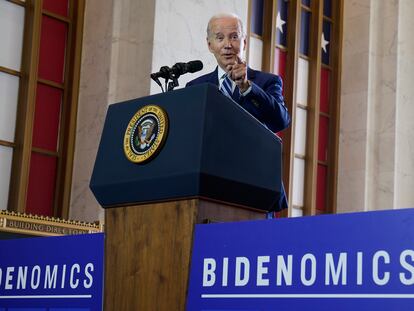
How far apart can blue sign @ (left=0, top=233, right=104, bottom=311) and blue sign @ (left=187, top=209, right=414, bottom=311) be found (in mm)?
490

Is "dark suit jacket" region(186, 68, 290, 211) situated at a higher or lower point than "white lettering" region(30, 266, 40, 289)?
higher

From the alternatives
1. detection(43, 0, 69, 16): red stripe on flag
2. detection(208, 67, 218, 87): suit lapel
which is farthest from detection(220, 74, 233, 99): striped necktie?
detection(43, 0, 69, 16): red stripe on flag

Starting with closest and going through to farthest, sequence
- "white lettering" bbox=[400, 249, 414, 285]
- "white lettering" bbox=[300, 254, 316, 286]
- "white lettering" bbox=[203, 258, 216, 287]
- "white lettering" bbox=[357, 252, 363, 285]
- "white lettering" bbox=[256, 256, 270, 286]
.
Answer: "white lettering" bbox=[400, 249, 414, 285], "white lettering" bbox=[357, 252, 363, 285], "white lettering" bbox=[300, 254, 316, 286], "white lettering" bbox=[256, 256, 270, 286], "white lettering" bbox=[203, 258, 216, 287]

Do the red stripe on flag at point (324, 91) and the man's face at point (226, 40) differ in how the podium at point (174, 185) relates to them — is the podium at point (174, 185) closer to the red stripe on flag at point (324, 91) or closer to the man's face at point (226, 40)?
the man's face at point (226, 40)

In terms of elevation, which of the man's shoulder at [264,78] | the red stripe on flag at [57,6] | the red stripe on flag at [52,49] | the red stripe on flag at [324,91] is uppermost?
the red stripe on flag at [324,91]

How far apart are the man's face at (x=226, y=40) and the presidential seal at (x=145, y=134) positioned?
616mm

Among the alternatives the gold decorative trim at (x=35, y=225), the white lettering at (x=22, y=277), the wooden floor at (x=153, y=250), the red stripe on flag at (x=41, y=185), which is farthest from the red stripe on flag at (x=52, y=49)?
the wooden floor at (x=153, y=250)

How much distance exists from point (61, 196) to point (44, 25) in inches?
67.0

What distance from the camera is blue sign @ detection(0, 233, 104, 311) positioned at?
111 inches

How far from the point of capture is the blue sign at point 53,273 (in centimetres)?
283

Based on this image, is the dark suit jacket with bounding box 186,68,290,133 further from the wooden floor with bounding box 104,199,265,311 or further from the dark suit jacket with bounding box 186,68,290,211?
the wooden floor with bounding box 104,199,265,311

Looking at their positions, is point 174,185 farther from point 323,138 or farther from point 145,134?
point 323,138

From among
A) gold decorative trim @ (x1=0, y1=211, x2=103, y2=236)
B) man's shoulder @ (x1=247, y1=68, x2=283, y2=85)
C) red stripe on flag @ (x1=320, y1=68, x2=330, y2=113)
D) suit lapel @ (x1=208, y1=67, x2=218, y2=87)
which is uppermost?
red stripe on flag @ (x1=320, y1=68, x2=330, y2=113)

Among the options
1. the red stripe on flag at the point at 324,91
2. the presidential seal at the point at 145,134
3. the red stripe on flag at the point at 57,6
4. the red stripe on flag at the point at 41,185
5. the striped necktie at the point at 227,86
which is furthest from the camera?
the red stripe on flag at the point at 324,91
